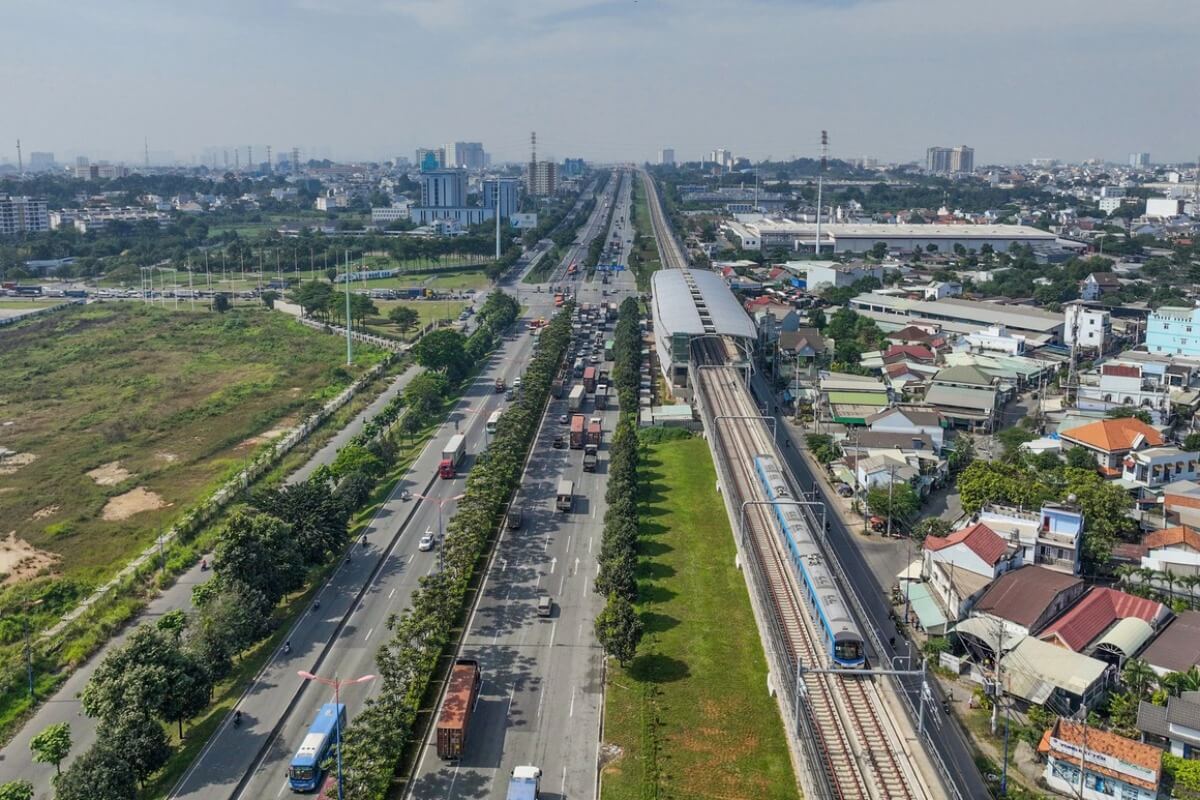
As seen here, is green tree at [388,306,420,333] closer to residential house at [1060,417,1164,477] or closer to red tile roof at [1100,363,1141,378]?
red tile roof at [1100,363,1141,378]

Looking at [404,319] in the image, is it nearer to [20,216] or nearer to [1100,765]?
[1100,765]

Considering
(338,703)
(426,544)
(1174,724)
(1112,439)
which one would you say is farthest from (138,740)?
(1112,439)

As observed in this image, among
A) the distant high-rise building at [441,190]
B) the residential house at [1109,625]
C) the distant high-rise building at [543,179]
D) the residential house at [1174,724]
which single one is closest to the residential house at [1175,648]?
→ the residential house at [1109,625]

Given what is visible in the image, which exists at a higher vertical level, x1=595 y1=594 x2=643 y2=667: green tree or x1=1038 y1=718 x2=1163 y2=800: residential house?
x1=595 y1=594 x2=643 y2=667: green tree

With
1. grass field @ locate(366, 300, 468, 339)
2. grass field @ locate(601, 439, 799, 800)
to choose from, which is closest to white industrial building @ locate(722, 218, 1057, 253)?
grass field @ locate(366, 300, 468, 339)

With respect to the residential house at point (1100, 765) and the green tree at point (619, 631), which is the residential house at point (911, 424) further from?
the residential house at point (1100, 765)

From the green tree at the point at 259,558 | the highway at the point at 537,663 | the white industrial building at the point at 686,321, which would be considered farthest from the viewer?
the white industrial building at the point at 686,321

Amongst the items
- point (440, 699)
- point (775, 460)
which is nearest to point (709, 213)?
point (775, 460)

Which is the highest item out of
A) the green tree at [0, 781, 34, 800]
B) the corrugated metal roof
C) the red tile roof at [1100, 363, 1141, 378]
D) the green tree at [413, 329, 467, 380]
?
the corrugated metal roof
